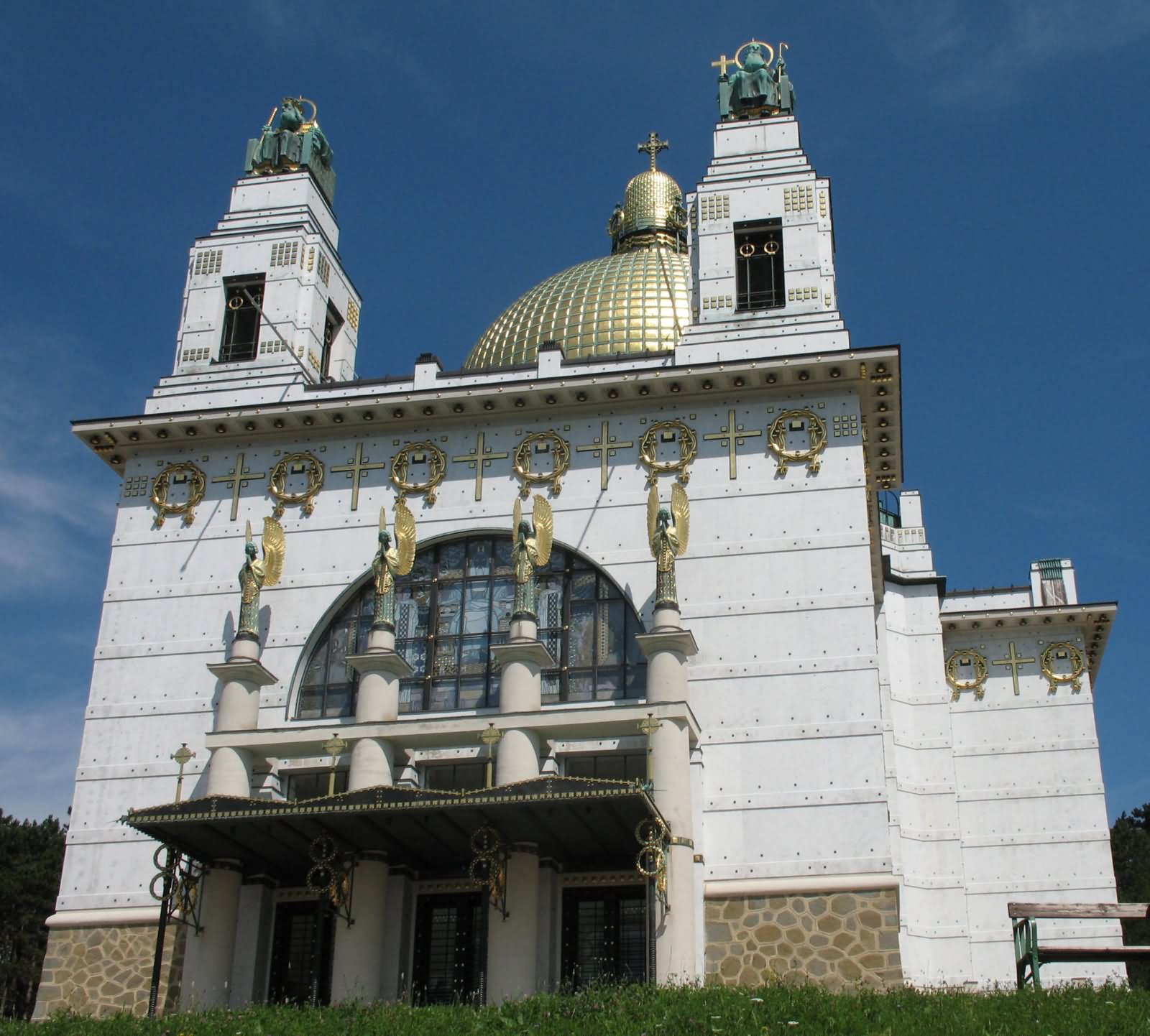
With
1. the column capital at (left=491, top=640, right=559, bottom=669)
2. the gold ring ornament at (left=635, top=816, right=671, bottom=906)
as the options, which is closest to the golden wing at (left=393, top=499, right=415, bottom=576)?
the column capital at (left=491, top=640, right=559, bottom=669)

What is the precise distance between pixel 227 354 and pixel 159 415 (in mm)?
→ 2888

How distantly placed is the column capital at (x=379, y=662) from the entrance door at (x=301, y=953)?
4.09 metres

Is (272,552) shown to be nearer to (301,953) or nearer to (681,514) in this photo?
(301,953)

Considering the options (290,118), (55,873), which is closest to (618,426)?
(290,118)

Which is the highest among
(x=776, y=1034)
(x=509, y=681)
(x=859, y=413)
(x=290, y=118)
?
(x=290, y=118)

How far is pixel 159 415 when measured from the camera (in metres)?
31.3

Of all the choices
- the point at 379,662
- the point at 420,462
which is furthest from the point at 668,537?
the point at 420,462

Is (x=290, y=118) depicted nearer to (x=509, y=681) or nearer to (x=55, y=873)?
(x=509, y=681)

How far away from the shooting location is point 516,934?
971 inches

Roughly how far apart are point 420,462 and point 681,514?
556 cm

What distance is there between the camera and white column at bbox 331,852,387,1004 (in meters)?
24.8

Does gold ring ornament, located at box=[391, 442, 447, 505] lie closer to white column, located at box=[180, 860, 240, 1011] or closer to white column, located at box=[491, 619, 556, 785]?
white column, located at box=[491, 619, 556, 785]

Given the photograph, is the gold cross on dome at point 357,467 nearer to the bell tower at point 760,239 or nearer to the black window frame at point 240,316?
the black window frame at point 240,316

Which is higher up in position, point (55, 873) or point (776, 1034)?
point (55, 873)
